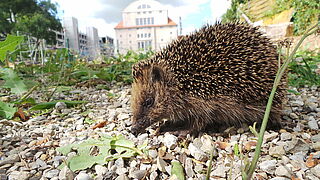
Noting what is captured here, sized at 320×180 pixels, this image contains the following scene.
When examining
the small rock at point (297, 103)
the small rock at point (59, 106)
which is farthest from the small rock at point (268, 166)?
the small rock at point (59, 106)

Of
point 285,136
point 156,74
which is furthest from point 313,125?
point 156,74

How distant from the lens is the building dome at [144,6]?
171 feet

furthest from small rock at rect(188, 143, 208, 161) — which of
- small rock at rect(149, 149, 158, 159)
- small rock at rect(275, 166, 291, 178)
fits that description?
small rock at rect(275, 166, 291, 178)

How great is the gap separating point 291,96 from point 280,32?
31.0 ft

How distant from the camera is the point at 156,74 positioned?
2.69 meters

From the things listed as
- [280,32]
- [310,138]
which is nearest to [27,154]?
[310,138]

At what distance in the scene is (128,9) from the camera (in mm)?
51375

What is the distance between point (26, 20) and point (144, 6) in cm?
2726

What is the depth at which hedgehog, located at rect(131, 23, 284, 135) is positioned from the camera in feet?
8.06

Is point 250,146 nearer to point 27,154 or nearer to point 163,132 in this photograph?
point 163,132

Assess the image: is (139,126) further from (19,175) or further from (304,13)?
(304,13)

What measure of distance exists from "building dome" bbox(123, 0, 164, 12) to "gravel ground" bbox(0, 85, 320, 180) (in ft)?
171

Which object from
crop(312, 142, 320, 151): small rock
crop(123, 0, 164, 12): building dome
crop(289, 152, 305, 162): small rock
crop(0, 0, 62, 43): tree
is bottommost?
crop(289, 152, 305, 162): small rock

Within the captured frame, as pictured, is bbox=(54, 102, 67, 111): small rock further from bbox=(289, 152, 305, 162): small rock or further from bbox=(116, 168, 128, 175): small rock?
bbox=(289, 152, 305, 162): small rock
